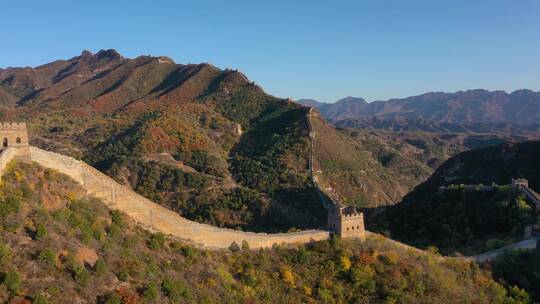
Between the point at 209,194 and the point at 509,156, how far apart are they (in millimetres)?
43046

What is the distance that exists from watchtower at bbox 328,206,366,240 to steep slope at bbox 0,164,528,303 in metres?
0.94

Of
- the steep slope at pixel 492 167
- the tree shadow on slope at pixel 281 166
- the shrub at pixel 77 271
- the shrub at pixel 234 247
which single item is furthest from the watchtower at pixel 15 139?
the steep slope at pixel 492 167

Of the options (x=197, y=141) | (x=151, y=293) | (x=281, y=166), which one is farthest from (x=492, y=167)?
(x=151, y=293)

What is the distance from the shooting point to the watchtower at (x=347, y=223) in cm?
3778

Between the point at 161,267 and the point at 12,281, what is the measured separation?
9.06m

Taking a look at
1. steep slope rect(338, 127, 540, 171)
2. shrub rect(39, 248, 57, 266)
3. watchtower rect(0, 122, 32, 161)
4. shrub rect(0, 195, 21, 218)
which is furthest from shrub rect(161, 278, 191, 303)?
steep slope rect(338, 127, 540, 171)

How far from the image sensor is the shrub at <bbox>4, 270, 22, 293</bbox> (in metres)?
19.9

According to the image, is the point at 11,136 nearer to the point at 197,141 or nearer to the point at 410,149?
the point at 197,141

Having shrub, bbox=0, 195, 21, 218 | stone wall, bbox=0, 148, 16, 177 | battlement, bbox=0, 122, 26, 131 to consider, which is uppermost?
battlement, bbox=0, 122, 26, 131

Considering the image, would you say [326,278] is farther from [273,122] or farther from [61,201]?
[273,122]

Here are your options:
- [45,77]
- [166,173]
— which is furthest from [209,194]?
[45,77]

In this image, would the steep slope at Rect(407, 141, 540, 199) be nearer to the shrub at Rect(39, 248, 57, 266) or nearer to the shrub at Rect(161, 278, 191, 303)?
the shrub at Rect(161, 278, 191, 303)

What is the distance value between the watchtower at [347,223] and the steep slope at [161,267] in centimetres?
94

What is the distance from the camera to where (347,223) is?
125ft
